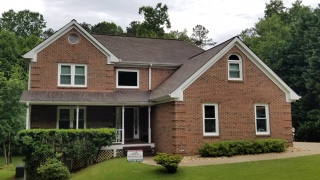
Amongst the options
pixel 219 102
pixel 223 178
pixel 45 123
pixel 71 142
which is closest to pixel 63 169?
pixel 71 142

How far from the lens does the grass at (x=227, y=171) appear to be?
11.9 metres

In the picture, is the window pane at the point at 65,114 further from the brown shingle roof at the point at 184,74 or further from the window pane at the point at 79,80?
the brown shingle roof at the point at 184,74

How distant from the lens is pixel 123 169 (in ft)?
45.4

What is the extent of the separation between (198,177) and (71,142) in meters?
7.67

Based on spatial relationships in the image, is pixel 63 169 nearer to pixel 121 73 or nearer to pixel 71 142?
pixel 71 142

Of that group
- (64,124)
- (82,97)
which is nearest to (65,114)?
(64,124)

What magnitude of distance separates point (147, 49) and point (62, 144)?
34.5 feet

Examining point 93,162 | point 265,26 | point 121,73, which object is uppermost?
point 265,26

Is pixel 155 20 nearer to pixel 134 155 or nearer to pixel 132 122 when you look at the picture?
pixel 132 122

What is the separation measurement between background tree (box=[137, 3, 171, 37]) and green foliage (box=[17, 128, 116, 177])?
3421cm

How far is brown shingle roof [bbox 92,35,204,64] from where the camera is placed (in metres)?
21.9

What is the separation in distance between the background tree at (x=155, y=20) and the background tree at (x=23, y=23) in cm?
1941

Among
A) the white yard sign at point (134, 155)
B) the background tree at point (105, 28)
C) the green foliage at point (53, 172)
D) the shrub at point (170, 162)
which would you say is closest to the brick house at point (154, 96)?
the shrub at point (170, 162)

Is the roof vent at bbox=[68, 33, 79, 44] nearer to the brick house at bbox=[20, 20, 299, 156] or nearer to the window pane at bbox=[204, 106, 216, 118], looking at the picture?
the brick house at bbox=[20, 20, 299, 156]
